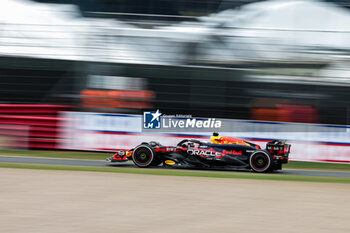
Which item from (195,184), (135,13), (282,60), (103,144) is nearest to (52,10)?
(135,13)

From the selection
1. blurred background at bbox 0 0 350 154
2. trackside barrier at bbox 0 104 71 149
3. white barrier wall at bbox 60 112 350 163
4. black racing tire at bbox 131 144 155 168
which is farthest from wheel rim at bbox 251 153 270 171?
trackside barrier at bbox 0 104 71 149

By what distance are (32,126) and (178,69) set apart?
4.59 metres

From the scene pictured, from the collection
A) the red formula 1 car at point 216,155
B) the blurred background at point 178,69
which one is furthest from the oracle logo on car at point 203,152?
the blurred background at point 178,69

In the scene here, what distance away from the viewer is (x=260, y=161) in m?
10.8

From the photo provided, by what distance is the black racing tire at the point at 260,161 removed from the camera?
35.2 feet

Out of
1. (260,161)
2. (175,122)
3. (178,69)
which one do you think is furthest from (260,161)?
(178,69)

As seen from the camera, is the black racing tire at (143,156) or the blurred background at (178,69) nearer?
the black racing tire at (143,156)

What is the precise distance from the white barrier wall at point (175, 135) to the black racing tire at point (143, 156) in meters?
2.67

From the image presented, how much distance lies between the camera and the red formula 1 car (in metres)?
10.8

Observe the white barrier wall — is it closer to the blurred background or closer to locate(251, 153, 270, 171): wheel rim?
the blurred background

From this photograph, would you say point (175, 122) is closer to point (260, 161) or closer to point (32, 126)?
point (260, 161)

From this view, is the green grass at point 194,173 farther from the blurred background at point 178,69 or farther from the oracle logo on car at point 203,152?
the blurred background at point 178,69

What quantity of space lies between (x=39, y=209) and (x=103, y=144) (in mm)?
7781

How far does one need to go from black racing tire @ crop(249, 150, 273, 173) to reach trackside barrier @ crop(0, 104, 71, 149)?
600 cm
